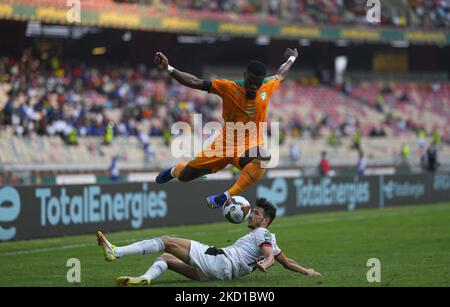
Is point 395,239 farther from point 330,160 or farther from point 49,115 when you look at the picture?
point 330,160

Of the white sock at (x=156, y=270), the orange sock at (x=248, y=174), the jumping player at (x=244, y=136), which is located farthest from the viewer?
the orange sock at (x=248, y=174)

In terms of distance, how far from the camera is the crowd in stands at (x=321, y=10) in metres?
41.7

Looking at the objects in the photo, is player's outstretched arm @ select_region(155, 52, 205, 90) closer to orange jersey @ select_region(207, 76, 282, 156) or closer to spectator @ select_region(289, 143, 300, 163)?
orange jersey @ select_region(207, 76, 282, 156)

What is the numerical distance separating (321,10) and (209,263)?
3764 centimetres

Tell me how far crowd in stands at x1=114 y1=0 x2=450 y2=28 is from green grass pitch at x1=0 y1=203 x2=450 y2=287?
16158mm

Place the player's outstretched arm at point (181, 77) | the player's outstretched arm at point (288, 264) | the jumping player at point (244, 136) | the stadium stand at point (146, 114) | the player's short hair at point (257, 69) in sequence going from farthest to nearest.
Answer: the stadium stand at point (146, 114), the jumping player at point (244, 136), the player's short hair at point (257, 69), the player's outstretched arm at point (181, 77), the player's outstretched arm at point (288, 264)

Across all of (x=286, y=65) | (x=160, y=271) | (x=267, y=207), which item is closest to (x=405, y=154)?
A: (x=286, y=65)

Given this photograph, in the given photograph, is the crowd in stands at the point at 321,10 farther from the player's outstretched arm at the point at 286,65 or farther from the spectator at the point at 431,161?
the player's outstretched arm at the point at 286,65

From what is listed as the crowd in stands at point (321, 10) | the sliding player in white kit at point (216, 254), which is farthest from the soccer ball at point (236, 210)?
the crowd in stands at point (321, 10)

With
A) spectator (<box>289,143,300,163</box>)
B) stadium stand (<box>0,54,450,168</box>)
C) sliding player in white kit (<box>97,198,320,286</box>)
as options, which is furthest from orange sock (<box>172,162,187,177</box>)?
spectator (<box>289,143,300,163</box>)

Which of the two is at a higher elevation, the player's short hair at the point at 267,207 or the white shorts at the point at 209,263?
the player's short hair at the point at 267,207

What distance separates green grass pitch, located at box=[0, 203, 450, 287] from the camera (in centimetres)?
1239

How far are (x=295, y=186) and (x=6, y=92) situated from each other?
35.6 ft
